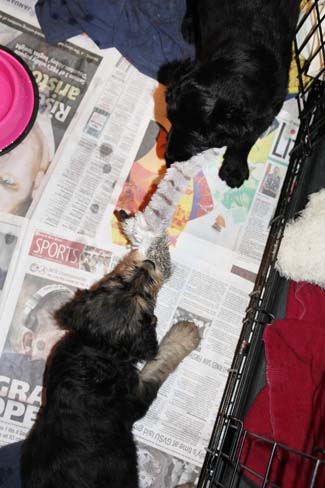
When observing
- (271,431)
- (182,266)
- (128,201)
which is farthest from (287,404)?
(128,201)

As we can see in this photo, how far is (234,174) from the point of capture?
6.69ft

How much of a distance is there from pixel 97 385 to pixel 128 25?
1.47m

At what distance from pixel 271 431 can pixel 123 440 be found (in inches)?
24.0

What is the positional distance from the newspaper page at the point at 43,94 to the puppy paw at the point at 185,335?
79 cm

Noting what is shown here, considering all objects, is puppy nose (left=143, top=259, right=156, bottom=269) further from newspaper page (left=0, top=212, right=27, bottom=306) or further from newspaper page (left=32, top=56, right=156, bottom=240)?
newspaper page (left=0, top=212, right=27, bottom=306)

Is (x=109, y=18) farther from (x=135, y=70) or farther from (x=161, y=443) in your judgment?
(x=161, y=443)

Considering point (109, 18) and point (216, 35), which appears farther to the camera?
point (109, 18)

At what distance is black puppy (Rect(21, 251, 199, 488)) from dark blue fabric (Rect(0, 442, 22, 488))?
27 cm

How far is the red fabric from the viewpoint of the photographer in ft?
6.16

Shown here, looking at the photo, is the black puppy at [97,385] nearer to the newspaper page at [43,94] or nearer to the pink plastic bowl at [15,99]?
the newspaper page at [43,94]

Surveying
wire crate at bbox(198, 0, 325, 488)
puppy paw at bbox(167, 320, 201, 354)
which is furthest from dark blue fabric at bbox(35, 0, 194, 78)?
puppy paw at bbox(167, 320, 201, 354)

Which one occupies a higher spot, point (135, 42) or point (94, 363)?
point (135, 42)

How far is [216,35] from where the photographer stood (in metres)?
1.75

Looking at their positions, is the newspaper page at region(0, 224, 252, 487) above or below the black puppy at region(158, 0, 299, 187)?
below
